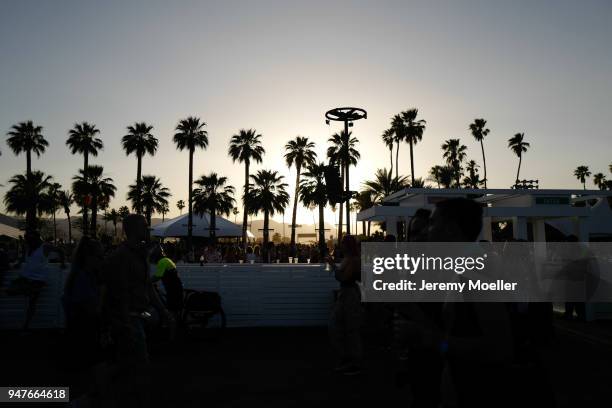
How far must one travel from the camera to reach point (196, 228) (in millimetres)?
51906

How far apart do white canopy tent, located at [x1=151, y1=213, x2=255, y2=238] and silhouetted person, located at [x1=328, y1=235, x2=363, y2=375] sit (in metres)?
40.7

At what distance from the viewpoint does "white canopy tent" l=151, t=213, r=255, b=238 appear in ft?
158

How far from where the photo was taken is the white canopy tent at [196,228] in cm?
4822

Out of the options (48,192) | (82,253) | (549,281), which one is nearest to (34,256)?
(82,253)

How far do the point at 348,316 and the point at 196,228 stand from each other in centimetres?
4648

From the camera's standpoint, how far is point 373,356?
26.6 ft

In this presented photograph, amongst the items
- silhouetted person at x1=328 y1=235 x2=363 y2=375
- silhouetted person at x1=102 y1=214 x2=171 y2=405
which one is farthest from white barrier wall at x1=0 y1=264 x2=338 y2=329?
silhouetted person at x1=102 y1=214 x2=171 y2=405

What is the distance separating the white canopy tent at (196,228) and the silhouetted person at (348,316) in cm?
4071

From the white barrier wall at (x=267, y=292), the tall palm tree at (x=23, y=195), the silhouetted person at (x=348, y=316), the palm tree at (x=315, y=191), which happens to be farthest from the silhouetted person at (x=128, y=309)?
the tall palm tree at (x=23, y=195)

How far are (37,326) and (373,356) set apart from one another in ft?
23.8

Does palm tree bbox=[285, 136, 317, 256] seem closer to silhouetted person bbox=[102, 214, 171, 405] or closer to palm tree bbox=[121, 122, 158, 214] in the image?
palm tree bbox=[121, 122, 158, 214]

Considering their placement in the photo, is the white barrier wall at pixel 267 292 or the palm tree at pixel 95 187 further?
the palm tree at pixel 95 187

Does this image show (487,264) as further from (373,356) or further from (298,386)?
(373,356)

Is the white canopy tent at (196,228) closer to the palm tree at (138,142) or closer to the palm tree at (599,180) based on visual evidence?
the palm tree at (138,142)
